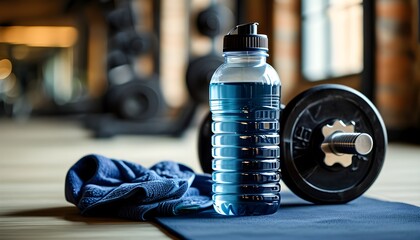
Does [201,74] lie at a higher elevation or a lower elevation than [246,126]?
higher

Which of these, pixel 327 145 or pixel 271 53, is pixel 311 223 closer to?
pixel 327 145

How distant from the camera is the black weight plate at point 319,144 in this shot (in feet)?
5.77

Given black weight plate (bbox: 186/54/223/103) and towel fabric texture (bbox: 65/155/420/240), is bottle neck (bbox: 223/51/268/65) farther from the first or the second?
black weight plate (bbox: 186/54/223/103)

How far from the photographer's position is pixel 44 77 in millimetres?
26766

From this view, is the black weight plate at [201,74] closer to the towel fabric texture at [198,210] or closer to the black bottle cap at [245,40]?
the towel fabric texture at [198,210]

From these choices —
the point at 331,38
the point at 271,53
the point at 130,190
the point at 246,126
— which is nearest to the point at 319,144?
the point at 246,126

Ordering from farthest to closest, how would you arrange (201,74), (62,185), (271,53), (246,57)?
(271,53) → (201,74) → (62,185) → (246,57)

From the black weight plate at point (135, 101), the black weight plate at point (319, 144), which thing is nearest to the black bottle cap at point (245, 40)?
the black weight plate at point (319, 144)

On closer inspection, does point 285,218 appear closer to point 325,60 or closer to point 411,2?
point 411,2

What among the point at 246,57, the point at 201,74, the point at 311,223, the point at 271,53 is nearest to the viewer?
the point at 311,223

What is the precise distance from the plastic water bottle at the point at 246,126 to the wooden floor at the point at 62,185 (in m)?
0.20

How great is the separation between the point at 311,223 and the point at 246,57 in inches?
15.3

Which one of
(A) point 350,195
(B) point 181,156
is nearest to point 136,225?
(A) point 350,195

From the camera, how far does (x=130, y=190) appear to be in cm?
166
